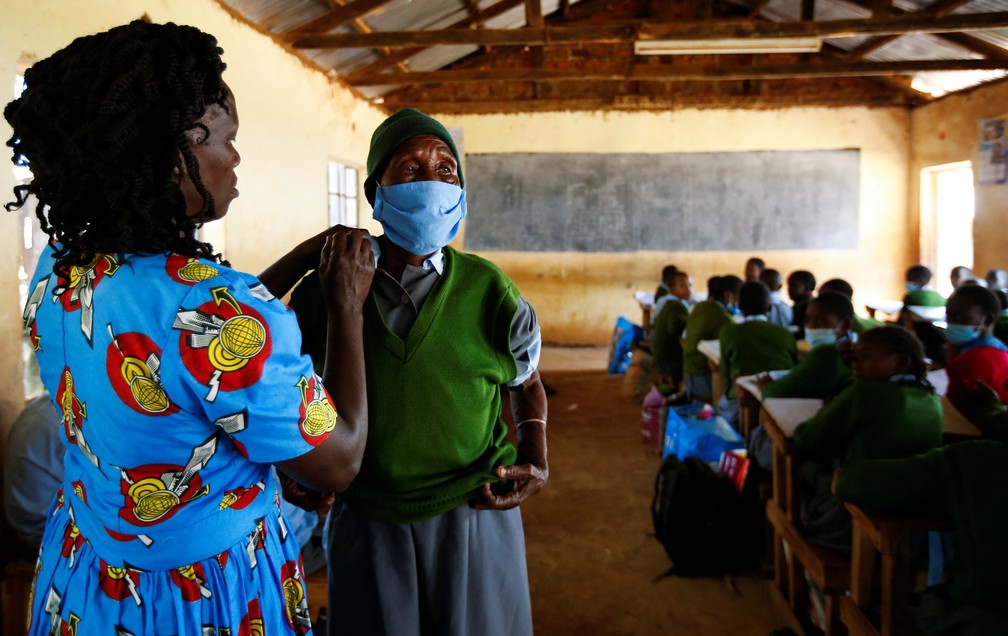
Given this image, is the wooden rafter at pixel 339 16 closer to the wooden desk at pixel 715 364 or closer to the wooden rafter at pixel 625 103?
the wooden rafter at pixel 625 103

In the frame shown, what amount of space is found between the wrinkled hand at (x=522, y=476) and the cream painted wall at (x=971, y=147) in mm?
6801

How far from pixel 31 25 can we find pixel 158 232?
264 cm

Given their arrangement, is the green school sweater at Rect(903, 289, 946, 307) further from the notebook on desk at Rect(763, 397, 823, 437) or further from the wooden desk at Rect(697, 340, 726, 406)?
the notebook on desk at Rect(763, 397, 823, 437)

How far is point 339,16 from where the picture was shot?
201 inches

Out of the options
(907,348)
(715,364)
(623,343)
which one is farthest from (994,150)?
(907,348)

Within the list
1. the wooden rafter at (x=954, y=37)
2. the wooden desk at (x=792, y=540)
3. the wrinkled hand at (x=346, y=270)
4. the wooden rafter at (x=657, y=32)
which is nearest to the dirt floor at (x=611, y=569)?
the wooden desk at (x=792, y=540)

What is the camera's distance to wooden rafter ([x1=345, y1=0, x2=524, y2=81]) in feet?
21.3

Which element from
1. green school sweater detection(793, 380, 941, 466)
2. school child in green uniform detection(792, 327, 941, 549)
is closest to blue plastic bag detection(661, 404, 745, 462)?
school child in green uniform detection(792, 327, 941, 549)

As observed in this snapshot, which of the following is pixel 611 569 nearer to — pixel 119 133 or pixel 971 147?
pixel 119 133

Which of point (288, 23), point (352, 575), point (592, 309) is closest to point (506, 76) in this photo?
point (288, 23)

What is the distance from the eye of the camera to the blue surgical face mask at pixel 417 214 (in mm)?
1211

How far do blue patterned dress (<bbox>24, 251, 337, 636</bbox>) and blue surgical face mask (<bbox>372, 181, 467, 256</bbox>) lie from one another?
443 millimetres

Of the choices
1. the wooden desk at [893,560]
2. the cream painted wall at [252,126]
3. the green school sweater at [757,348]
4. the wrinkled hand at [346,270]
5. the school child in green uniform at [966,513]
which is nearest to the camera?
the wrinkled hand at [346,270]

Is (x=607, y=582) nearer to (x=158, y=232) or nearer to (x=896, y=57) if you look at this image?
(x=158, y=232)
